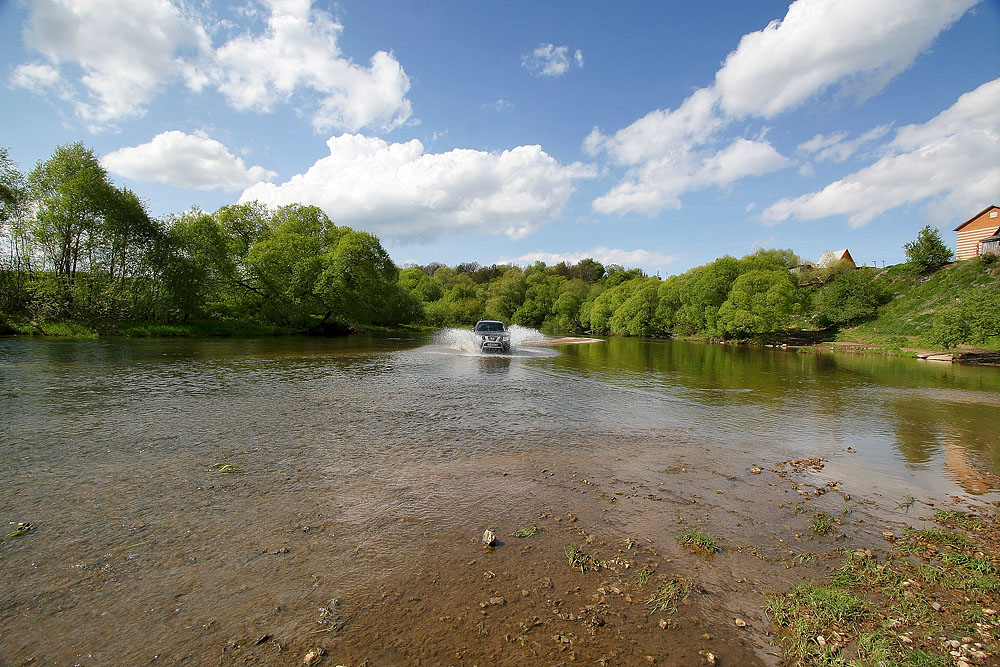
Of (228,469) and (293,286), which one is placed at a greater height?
(293,286)

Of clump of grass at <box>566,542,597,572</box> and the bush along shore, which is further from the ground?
the bush along shore

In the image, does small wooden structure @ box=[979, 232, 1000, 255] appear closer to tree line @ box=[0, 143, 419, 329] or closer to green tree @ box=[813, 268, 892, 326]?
green tree @ box=[813, 268, 892, 326]

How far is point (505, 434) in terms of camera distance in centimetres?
1102

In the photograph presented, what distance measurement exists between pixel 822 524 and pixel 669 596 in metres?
3.55

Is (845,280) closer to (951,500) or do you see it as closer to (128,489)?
(951,500)

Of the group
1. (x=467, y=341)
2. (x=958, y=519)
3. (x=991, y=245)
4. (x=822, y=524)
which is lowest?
(x=958, y=519)

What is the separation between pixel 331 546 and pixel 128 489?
4215mm

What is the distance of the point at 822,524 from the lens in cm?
638

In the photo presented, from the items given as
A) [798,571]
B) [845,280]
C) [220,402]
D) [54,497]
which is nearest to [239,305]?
[220,402]

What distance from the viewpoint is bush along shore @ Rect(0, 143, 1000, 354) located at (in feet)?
116

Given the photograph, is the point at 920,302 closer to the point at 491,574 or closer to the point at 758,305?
the point at 758,305

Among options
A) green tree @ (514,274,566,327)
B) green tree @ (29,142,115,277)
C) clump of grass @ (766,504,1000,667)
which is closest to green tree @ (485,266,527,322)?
green tree @ (514,274,566,327)

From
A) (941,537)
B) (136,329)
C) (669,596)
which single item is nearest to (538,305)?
(136,329)

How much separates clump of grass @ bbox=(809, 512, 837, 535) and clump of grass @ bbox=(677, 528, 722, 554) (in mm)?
1793
